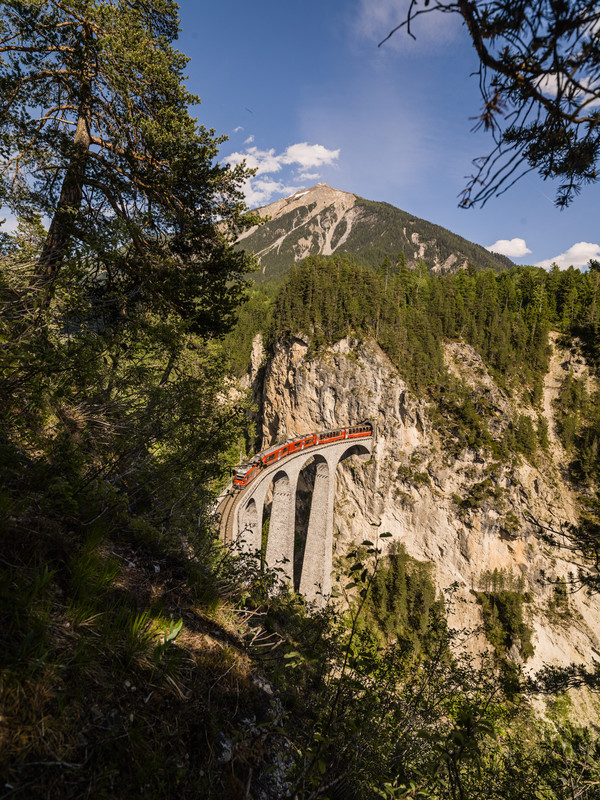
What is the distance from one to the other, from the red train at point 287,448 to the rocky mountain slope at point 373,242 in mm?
102044

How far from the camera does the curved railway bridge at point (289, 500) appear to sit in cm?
1550

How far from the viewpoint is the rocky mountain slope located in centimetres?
14300

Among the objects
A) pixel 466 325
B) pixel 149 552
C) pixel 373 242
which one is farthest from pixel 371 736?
pixel 373 242

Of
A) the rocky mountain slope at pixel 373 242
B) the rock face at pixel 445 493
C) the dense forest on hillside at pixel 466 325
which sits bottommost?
the rock face at pixel 445 493

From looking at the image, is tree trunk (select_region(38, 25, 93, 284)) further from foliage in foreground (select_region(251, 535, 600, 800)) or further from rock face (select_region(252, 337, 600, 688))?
rock face (select_region(252, 337, 600, 688))

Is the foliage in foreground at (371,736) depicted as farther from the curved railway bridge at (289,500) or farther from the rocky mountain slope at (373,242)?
the rocky mountain slope at (373,242)

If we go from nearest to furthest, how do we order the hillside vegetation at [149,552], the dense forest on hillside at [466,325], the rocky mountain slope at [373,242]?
the hillside vegetation at [149,552] < the dense forest on hillside at [466,325] < the rocky mountain slope at [373,242]

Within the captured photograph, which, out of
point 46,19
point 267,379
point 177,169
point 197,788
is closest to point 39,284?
point 177,169

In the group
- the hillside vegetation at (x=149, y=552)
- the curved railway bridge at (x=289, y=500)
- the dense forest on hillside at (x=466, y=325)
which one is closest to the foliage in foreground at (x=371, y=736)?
the hillside vegetation at (x=149, y=552)

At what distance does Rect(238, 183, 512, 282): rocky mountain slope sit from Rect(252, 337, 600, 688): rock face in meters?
95.8

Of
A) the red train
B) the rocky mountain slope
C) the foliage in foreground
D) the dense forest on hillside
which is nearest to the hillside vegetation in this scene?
the foliage in foreground

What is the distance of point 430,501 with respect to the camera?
34500mm

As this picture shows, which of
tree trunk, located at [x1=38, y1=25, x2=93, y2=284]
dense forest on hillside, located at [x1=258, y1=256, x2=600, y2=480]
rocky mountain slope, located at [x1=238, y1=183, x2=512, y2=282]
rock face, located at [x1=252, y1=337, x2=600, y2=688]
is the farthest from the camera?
rocky mountain slope, located at [x1=238, y1=183, x2=512, y2=282]

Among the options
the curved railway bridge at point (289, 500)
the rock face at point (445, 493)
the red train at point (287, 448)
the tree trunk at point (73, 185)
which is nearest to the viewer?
the tree trunk at point (73, 185)
